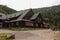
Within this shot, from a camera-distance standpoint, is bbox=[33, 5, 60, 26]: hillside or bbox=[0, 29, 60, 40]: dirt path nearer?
bbox=[0, 29, 60, 40]: dirt path

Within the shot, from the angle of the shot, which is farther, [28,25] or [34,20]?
[34,20]

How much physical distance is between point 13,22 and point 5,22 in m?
2.01

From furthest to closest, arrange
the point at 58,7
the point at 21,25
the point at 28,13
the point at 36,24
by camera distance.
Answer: the point at 58,7
the point at 28,13
the point at 36,24
the point at 21,25

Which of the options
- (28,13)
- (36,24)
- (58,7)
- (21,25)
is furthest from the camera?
(58,7)

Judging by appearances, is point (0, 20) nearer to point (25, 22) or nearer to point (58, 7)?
point (25, 22)

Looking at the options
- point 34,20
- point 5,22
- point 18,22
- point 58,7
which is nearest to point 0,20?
point 5,22

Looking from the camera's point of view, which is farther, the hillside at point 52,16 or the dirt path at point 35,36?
the hillside at point 52,16

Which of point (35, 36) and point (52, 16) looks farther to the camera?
point (52, 16)

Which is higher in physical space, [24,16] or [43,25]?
[24,16]

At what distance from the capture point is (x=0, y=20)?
38406 mm

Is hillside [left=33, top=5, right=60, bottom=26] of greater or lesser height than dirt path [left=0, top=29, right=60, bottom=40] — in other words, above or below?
below

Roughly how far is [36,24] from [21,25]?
4780 millimetres

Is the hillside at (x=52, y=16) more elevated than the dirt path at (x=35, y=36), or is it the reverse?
the dirt path at (x=35, y=36)

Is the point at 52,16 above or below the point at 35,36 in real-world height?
below
